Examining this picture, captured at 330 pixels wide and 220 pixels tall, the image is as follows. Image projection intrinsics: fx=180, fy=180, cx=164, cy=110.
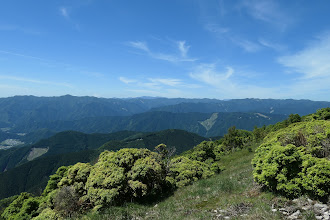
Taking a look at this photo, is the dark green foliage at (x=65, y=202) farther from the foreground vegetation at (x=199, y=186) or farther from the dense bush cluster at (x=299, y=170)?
the dense bush cluster at (x=299, y=170)

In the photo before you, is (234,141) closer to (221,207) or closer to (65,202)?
(221,207)

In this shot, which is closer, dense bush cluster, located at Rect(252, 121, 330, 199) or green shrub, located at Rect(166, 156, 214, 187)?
dense bush cluster, located at Rect(252, 121, 330, 199)

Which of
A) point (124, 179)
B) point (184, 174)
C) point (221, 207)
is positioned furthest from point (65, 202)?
point (184, 174)

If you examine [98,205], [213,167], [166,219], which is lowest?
[213,167]

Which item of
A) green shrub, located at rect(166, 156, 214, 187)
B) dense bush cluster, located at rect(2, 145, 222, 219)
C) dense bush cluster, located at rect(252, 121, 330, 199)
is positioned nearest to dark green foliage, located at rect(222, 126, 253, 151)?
green shrub, located at rect(166, 156, 214, 187)

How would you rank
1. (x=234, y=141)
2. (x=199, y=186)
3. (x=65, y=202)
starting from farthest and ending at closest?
(x=234, y=141) < (x=199, y=186) < (x=65, y=202)

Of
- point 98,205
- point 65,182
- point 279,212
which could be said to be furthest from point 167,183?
point 279,212

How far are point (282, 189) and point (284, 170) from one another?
0.96m

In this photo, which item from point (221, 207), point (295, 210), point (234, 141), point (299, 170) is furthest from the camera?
point (234, 141)

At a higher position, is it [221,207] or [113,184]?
[221,207]

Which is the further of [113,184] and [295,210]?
[113,184]

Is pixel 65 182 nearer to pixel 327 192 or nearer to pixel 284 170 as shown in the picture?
pixel 284 170

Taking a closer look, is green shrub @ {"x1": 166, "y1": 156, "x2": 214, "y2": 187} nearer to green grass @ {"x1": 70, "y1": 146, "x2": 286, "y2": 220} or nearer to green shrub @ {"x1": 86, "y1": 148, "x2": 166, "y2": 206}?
green shrub @ {"x1": 86, "y1": 148, "x2": 166, "y2": 206}

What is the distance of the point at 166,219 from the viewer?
848cm
